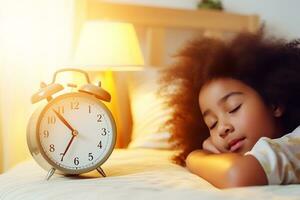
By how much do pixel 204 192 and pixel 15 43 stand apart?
1251 millimetres

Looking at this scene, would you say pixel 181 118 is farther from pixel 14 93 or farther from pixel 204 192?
pixel 14 93

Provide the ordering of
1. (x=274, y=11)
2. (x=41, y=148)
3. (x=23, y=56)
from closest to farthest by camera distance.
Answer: (x=41, y=148)
(x=23, y=56)
(x=274, y=11)

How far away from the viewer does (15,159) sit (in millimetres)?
1838

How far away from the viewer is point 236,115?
1.11 metres

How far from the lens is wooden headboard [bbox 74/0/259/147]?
1.92 metres

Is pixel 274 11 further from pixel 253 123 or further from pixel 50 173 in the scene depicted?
pixel 50 173

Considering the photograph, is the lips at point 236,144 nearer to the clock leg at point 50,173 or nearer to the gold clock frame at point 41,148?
the gold clock frame at point 41,148

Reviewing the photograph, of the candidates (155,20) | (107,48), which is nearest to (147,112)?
(107,48)

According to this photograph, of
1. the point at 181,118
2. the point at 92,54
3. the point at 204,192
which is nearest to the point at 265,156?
the point at 204,192

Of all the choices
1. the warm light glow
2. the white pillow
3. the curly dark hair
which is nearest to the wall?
the white pillow

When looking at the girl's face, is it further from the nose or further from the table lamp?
the table lamp

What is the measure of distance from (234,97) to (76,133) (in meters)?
0.38

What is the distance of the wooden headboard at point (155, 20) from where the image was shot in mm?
1922

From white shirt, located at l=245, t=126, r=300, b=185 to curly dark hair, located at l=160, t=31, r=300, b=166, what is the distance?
250mm
